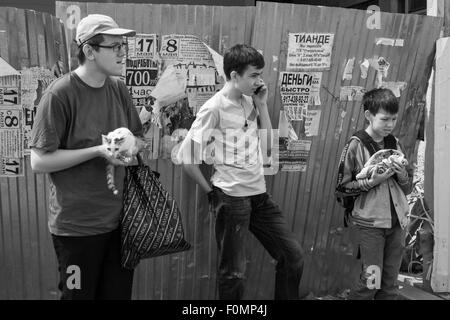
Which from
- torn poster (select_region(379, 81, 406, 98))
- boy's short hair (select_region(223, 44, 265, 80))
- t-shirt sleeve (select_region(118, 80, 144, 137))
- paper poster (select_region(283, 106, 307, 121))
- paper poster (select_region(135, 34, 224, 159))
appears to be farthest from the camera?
torn poster (select_region(379, 81, 406, 98))

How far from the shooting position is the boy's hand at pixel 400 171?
10.4ft

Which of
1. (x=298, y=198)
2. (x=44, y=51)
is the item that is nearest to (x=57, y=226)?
(x=44, y=51)

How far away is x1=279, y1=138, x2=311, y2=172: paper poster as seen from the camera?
3.80 metres

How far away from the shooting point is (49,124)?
2.33 metres

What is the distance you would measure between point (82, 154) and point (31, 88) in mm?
1155

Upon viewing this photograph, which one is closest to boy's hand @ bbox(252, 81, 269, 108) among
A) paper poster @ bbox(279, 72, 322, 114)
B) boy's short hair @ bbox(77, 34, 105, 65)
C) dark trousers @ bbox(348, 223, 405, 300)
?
paper poster @ bbox(279, 72, 322, 114)

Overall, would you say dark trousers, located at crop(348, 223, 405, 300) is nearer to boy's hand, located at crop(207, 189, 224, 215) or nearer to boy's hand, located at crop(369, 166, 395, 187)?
boy's hand, located at crop(369, 166, 395, 187)

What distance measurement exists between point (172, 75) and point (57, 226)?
4.58 ft

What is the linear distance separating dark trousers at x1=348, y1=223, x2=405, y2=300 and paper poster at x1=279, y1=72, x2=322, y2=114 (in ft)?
3.16

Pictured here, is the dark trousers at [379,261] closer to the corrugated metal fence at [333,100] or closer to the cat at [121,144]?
the corrugated metal fence at [333,100]

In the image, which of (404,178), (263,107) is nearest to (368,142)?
(404,178)

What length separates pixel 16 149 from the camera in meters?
3.32

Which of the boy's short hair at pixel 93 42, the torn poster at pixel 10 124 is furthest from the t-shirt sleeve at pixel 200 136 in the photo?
the torn poster at pixel 10 124

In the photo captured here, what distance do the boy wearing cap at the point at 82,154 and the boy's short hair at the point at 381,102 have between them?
1658 mm
